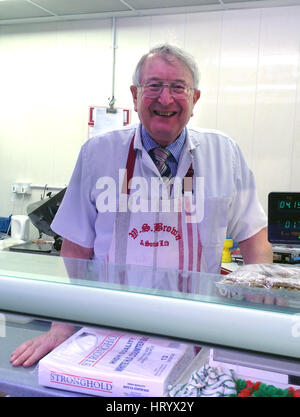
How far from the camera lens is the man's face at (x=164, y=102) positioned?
1.43 metres

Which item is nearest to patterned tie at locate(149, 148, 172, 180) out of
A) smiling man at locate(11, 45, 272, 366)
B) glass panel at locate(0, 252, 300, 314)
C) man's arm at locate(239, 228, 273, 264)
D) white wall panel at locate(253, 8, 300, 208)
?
smiling man at locate(11, 45, 272, 366)

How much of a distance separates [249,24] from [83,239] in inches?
104

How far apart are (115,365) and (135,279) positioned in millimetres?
140

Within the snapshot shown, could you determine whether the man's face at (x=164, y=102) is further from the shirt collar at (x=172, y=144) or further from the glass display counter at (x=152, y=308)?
the glass display counter at (x=152, y=308)

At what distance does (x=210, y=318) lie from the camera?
613mm

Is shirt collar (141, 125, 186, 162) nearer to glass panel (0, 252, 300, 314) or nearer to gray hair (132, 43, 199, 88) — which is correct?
gray hair (132, 43, 199, 88)

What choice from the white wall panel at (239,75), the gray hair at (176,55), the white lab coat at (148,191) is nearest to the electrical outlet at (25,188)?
the white wall panel at (239,75)

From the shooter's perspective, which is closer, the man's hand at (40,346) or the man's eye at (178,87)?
the man's hand at (40,346)

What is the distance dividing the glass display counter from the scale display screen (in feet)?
0.36

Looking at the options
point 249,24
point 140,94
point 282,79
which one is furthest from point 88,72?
point 140,94

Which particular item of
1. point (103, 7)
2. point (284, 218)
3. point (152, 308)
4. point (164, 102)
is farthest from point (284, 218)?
point (103, 7)

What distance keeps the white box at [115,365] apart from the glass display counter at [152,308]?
4 cm

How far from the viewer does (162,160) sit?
162 centimetres
